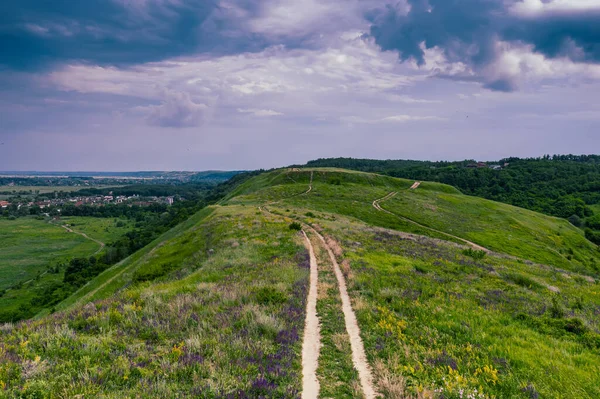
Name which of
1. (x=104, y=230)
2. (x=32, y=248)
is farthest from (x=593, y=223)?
(x=104, y=230)

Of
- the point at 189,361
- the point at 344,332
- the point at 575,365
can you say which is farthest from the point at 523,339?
the point at 189,361

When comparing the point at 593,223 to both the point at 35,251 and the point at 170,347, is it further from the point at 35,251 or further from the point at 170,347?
the point at 35,251

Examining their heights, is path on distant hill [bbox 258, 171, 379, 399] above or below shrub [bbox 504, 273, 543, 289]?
above

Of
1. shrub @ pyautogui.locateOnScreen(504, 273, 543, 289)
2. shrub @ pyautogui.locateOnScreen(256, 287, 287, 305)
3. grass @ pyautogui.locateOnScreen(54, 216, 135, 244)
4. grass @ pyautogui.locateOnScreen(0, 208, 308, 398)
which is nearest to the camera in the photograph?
grass @ pyautogui.locateOnScreen(0, 208, 308, 398)

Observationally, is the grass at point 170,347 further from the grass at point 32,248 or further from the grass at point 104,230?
the grass at point 104,230

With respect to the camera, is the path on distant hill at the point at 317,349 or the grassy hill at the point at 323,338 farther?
the path on distant hill at the point at 317,349

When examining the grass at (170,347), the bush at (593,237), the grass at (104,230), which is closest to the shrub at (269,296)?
the grass at (170,347)

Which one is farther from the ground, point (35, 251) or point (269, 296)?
point (269, 296)

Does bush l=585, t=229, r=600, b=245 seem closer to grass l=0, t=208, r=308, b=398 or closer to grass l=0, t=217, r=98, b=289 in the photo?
grass l=0, t=208, r=308, b=398

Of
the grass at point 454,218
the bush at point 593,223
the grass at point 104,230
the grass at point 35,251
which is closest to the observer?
the grass at point 454,218

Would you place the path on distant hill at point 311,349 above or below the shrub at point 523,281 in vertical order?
above

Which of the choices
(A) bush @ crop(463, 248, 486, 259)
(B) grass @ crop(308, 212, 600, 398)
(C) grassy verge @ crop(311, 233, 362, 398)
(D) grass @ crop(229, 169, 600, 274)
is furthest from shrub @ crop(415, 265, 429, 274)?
(D) grass @ crop(229, 169, 600, 274)

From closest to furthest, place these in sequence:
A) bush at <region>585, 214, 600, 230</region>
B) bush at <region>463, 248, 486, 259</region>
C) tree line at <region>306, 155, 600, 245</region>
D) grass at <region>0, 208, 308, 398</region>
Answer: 1. grass at <region>0, 208, 308, 398</region>
2. bush at <region>463, 248, 486, 259</region>
3. bush at <region>585, 214, 600, 230</region>
4. tree line at <region>306, 155, 600, 245</region>

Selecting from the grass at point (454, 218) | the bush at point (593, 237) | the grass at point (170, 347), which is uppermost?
the grass at point (170, 347)
